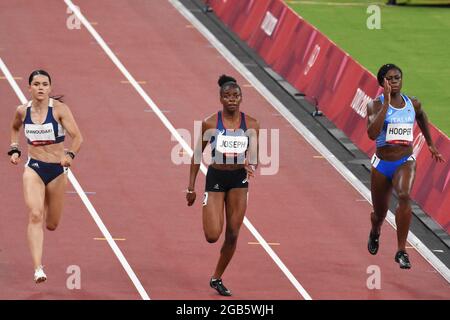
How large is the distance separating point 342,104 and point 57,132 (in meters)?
8.69

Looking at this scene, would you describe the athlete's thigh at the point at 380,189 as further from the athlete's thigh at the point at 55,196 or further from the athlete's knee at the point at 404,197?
the athlete's thigh at the point at 55,196

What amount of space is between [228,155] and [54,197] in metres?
2.09

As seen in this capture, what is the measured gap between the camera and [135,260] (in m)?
19.0

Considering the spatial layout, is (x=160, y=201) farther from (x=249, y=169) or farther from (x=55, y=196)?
(x=249, y=169)

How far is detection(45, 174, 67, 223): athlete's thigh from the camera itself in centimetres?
1750

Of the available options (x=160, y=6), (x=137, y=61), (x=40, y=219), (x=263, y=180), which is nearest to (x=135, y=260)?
(x=40, y=219)

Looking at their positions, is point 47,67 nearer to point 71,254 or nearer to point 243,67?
point 243,67

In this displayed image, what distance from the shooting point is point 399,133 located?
18.1 m

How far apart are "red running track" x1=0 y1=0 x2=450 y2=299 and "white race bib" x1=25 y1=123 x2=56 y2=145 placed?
171cm

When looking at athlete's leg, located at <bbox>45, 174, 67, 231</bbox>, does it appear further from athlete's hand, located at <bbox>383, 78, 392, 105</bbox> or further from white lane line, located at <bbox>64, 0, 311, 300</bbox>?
athlete's hand, located at <bbox>383, 78, 392, 105</bbox>

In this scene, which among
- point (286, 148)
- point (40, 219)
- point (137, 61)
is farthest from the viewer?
point (137, 61)

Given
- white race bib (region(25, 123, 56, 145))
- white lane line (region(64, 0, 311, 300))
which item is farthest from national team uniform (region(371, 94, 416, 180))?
white race bib (region(25, 123, 56, 145))
